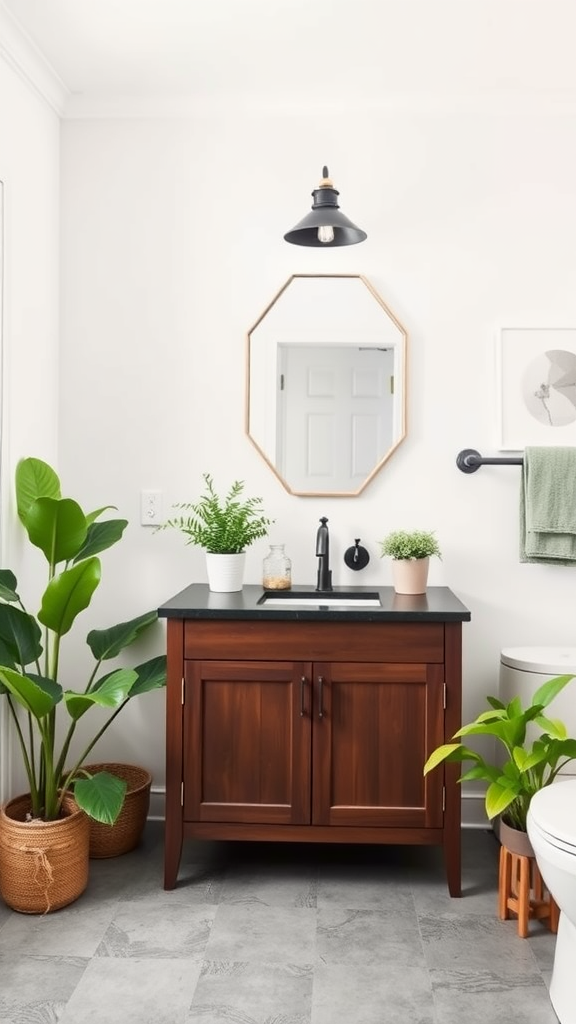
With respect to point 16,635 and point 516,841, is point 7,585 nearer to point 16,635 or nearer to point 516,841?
point 16,635

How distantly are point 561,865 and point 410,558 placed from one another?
1101mm

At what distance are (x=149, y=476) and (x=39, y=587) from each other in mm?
520

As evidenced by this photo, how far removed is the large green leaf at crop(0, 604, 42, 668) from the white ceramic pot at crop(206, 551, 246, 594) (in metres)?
0.56

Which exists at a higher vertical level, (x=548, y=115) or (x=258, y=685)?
(x=548, y=115)

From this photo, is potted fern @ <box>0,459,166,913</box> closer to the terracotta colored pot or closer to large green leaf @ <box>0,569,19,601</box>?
large green leaf @ <box>0,569,19,601</box>

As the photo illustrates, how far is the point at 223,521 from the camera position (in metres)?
2.65

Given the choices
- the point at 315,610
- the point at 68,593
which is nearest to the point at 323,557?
the point at 315,610

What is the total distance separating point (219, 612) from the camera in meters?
2.31

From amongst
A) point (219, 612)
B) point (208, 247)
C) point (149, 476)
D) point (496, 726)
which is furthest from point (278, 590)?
point (208, 247)

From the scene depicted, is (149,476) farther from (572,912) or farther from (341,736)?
(572,912)

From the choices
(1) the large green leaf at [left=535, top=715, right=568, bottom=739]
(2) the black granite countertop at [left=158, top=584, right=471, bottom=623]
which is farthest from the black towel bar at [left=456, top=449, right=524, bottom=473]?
(1) the large green leaf at [left=535, top=715, right=568, bottom=739]

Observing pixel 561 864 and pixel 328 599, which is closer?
pixel 561 864

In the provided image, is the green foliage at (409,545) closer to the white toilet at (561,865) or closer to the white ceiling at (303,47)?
the white toilet at (561,865)

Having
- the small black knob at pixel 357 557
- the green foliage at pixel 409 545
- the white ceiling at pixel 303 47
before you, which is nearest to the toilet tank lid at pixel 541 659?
→ the green foliage at pixel 409 545
